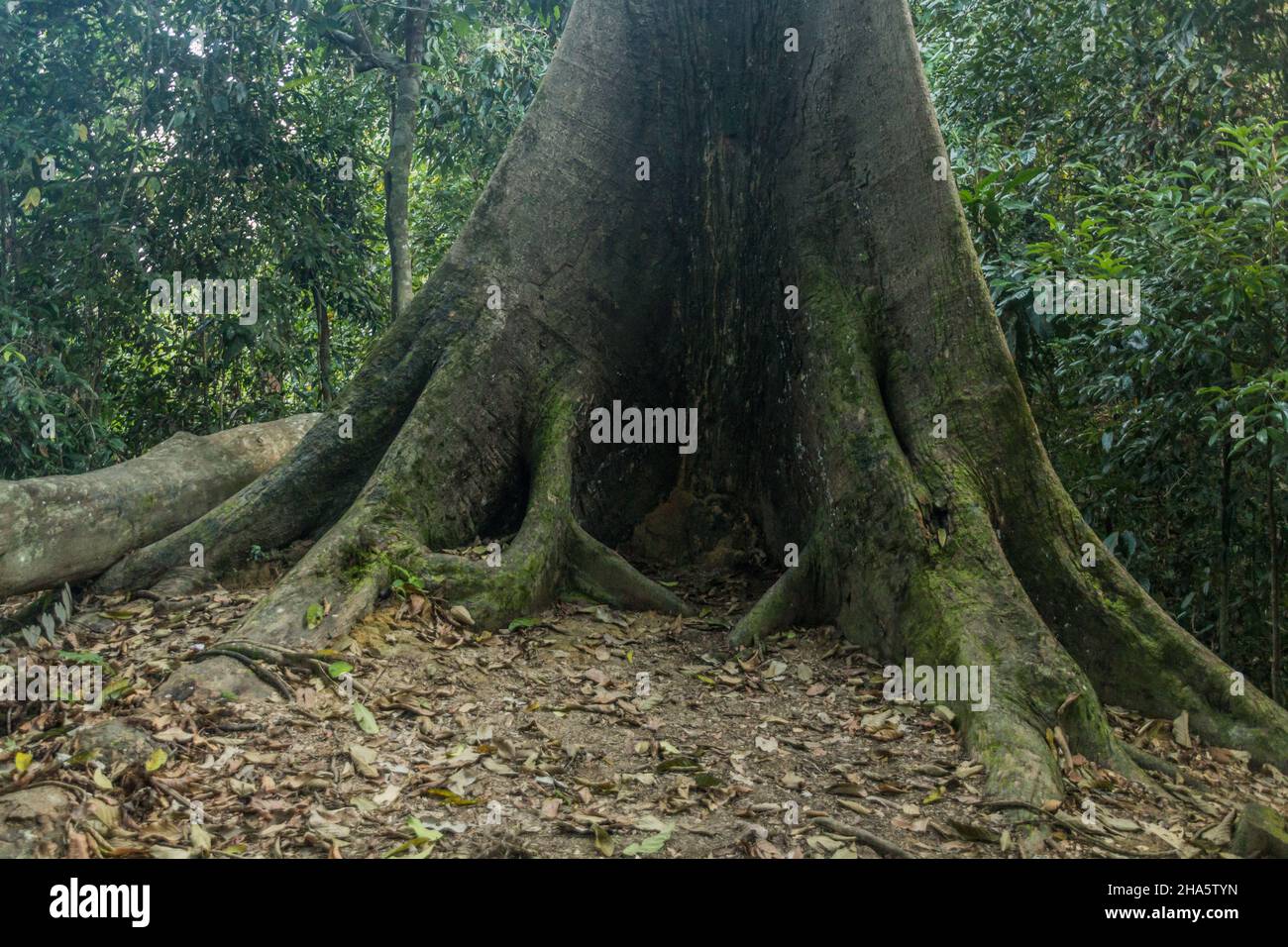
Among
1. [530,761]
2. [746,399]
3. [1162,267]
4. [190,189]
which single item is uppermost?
[190,189]

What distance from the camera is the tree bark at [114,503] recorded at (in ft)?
15.1

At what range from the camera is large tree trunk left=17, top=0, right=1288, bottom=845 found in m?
4.54

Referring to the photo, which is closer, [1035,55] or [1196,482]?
[1196,482]

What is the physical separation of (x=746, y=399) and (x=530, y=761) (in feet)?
9.37

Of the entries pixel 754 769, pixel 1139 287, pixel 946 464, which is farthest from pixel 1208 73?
pixel 754 769

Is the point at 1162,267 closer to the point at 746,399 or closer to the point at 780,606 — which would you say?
the point at 746,399

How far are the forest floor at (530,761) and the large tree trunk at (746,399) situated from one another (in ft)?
0.64

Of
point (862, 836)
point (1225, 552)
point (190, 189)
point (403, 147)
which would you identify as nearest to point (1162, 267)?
point (1225, 552)

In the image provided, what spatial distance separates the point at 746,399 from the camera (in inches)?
233

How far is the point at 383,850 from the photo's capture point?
9.84 ft

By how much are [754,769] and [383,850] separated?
1409mm

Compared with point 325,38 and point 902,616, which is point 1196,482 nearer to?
point 902,616

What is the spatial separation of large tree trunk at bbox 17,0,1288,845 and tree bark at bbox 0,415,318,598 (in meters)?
0.22

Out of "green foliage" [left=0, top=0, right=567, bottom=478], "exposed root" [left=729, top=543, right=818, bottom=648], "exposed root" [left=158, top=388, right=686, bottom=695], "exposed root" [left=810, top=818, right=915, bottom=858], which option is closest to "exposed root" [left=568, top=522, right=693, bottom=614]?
"exposed root" [left=158, top=388, right=686, bottom=695]
